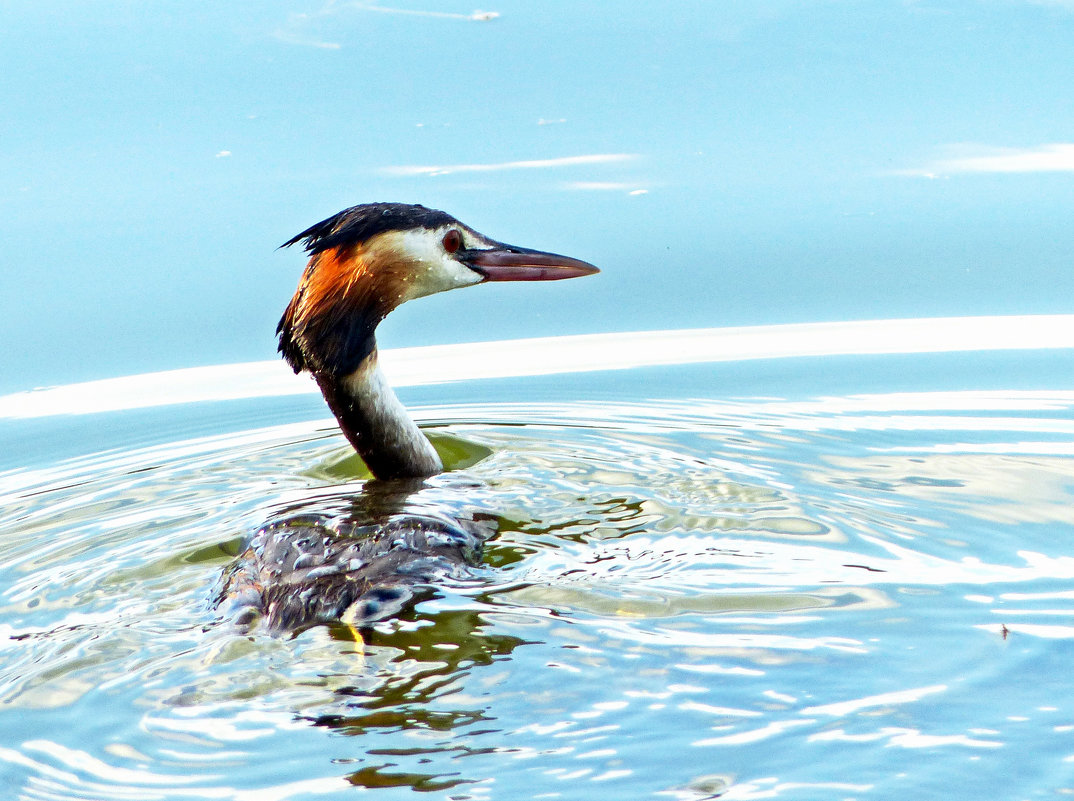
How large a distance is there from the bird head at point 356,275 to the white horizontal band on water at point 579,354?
1.02 metres

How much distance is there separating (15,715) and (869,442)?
3237 millimetres

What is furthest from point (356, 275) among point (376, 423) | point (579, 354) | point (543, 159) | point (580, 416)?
point (543, 159)


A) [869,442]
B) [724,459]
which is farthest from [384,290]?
[869,442]

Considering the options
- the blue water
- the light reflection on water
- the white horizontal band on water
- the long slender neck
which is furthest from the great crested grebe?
the blue water

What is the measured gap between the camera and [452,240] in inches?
224

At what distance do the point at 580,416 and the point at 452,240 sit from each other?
952mm

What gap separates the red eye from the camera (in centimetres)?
568

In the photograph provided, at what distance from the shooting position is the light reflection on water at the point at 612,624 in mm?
3348

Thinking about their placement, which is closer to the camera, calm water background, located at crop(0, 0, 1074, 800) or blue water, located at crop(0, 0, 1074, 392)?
calm water background, located at crop(0, 0, 1074, 800)

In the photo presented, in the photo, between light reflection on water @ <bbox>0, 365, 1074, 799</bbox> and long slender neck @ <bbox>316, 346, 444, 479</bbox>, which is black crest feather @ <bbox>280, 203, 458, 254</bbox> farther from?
light reflection on water @ <bbox>0, 365, 1074, 799</bbox>

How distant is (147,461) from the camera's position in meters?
5.82

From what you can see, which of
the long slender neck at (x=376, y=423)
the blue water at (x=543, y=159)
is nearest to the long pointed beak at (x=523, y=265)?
the long slender neck at (x=376, y=423)

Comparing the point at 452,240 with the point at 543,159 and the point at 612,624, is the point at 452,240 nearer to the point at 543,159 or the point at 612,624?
the point at 543,159

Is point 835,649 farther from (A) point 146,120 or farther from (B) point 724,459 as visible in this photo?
(A) point 146,120
